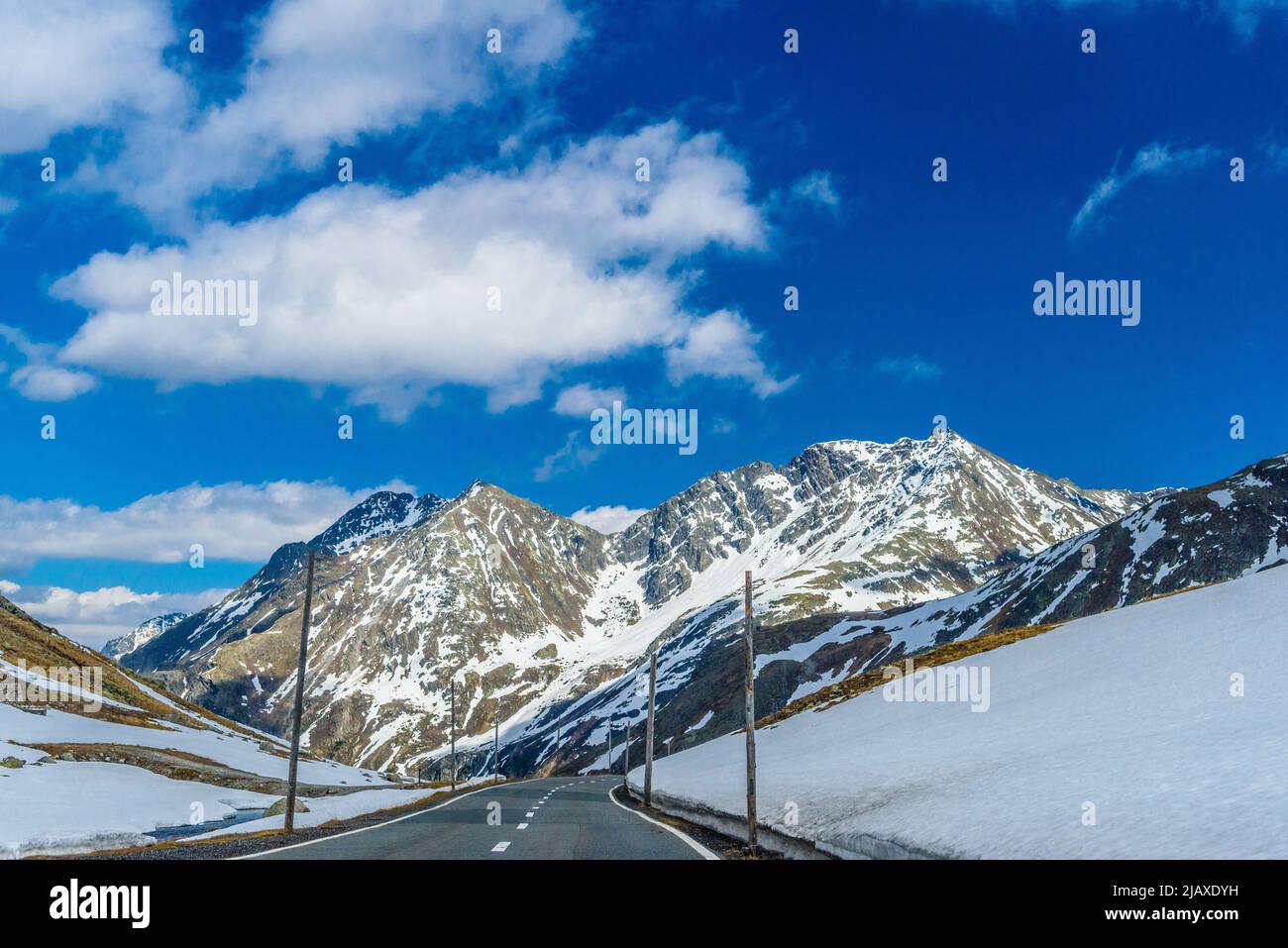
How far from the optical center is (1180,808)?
1299 centimetres

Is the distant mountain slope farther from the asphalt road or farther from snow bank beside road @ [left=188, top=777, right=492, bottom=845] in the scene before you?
the asphalt road

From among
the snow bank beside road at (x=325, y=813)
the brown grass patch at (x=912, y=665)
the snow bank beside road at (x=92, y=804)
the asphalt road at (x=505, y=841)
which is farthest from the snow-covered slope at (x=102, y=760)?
the brown grass patch at (x=912, y=665)

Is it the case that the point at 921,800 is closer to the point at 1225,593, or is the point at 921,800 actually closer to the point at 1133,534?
the point at 1225,593

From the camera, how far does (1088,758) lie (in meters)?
21.3

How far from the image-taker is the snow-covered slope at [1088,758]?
1280 cm

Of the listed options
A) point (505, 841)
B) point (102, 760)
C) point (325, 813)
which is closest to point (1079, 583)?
point (102, 760)

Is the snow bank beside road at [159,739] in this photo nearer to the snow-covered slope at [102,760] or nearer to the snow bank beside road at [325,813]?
the snow-covered slope at [102,760]

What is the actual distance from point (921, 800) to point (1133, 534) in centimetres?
17209

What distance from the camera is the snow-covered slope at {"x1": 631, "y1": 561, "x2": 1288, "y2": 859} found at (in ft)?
42.0

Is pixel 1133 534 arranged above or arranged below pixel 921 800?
above

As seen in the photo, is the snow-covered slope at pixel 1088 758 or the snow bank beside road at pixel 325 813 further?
the snow bank beside road at pixel 325 813

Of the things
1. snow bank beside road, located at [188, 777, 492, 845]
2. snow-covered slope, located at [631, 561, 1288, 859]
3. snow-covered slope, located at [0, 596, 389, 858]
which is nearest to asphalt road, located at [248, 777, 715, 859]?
snow bank beside road, located at [188, 777, 492, 845]
